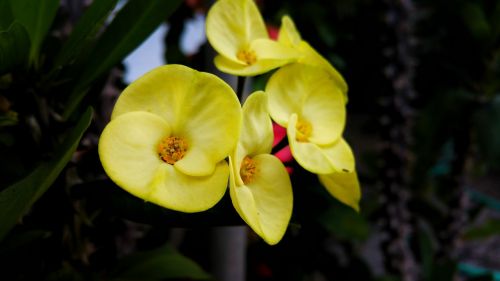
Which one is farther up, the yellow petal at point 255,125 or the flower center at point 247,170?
the yellow petal at point 255,125

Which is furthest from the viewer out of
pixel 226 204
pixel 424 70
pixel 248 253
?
pixel 424 70

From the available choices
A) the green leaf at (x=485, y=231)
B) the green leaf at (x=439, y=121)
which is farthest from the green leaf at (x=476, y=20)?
the green leaf at (x=485, y=231)

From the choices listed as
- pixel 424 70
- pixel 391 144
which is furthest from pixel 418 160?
pixel 424 70

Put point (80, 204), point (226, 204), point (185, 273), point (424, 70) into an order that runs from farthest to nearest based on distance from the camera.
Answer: point (424, 70)
point (185, 273)
point (80, 204)
point (226, 204)

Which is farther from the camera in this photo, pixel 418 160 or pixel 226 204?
pixel 418 160

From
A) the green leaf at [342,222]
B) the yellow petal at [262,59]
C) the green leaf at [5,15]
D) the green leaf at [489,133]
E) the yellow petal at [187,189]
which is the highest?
the green leaf at [5,15]

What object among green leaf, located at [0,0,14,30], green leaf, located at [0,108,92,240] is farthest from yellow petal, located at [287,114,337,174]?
green leaf, located at [0,0,14,30]

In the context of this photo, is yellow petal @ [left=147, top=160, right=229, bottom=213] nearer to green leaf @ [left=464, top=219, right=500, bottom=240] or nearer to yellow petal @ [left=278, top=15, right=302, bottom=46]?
yellow petal @ [left=278, top=15, right=302, bottom=46]

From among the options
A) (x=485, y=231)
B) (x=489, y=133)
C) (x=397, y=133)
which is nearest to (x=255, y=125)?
(x=397, y=133)

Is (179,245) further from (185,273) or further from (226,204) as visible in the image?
(226,204)

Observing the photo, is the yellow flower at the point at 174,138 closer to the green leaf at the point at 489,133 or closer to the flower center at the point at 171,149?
the flower center at the point at 171,149
